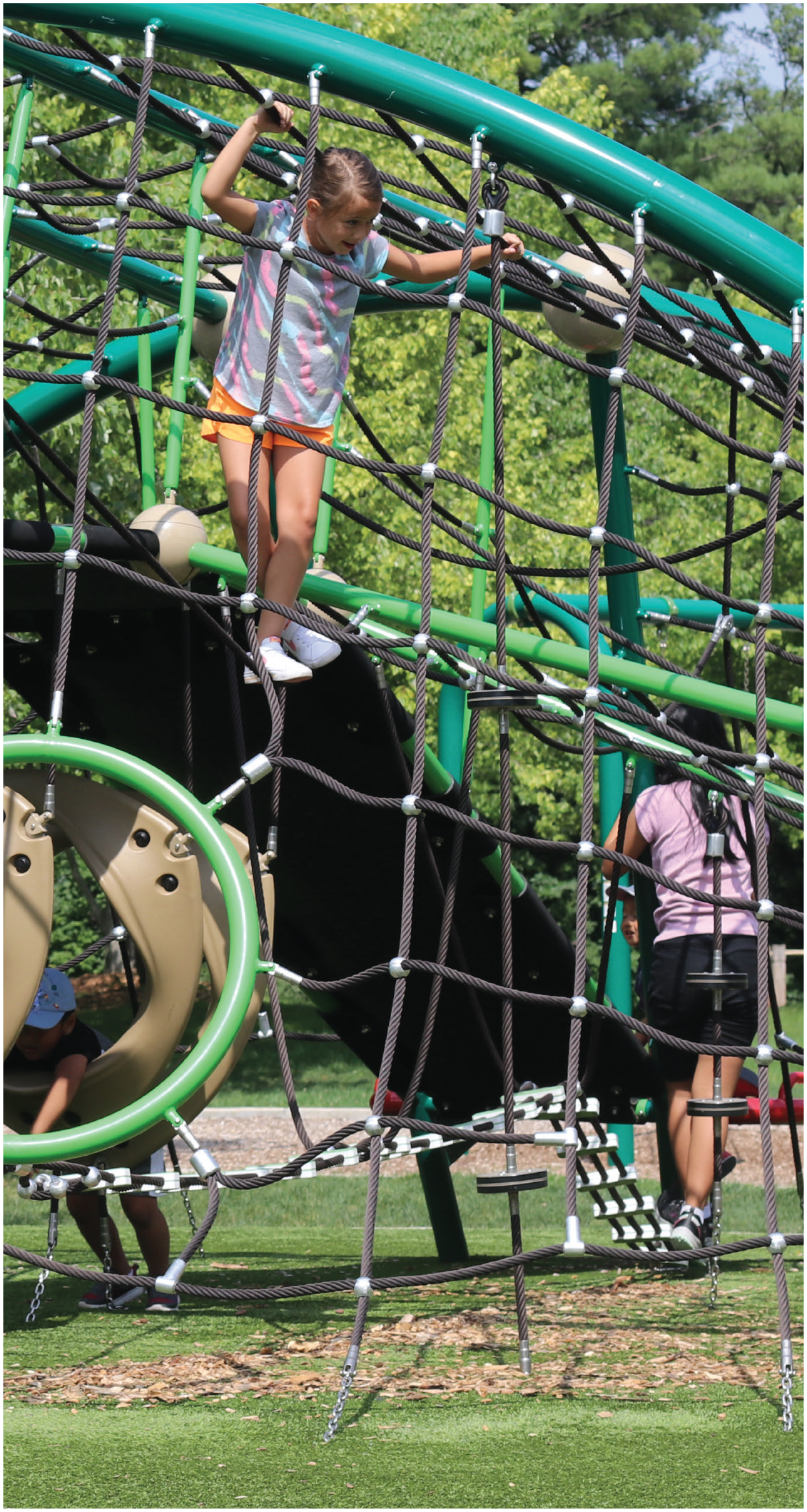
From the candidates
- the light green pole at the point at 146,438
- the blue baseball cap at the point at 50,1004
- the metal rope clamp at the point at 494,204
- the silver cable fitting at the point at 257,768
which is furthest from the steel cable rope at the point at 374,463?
the blue baseball cap at the point at 50,1004

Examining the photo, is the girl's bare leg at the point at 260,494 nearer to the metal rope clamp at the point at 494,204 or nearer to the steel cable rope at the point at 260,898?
the steel cable rope at the point at 260,898

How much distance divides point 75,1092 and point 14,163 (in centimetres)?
209

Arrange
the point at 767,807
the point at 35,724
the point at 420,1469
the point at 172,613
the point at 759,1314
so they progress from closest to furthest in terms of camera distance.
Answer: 1. the point at 420,1469
2. the point at 767,807
3. the point at 172,613
4. the point at 759,1314
5. the point at 35,724

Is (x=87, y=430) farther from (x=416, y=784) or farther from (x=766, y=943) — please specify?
(x=766, y=943)

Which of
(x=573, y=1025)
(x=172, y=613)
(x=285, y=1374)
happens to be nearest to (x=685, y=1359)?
(x=285, y=1374)

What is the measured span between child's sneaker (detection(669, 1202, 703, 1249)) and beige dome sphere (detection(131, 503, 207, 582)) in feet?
7.67

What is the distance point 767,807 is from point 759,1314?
6.69 feet

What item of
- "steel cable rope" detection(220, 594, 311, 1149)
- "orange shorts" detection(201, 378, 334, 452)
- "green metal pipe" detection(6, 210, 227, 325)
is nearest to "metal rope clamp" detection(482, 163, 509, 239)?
"orange shorts" detection(201, 378, 334, 452)

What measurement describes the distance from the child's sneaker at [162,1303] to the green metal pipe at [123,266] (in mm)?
3401

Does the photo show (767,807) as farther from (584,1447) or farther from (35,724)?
(35,724)

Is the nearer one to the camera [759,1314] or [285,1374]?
[285,1374]

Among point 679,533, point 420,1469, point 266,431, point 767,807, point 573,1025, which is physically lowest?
point 420,1469

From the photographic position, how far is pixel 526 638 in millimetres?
3990

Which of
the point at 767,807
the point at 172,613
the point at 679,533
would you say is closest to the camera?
the point at 767,807
